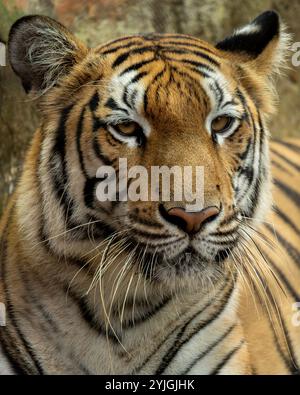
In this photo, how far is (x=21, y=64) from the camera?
2758 mm

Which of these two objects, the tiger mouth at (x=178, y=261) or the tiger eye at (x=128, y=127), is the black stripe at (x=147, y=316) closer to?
the tiger mouth at (x=178, y=261)

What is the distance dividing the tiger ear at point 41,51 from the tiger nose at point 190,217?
68cm

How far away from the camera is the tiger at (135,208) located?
253 cm

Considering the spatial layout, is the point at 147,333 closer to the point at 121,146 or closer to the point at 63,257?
the point at 63,257

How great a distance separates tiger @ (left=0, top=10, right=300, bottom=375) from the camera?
8.30 feet

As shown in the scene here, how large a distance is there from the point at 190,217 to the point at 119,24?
2.96m

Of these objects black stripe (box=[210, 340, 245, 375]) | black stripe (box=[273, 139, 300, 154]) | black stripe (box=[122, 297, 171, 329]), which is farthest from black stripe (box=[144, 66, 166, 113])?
black stripe (box=[273, 139, 300, 154])

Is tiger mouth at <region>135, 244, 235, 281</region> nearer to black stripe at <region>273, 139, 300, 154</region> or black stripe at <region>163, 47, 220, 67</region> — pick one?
black stripe at <region>163, 47, 220, 67</region>

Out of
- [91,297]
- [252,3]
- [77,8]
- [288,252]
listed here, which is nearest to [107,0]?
[77,8]

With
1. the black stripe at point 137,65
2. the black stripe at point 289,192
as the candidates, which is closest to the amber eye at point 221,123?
the black stripe at point 137,65

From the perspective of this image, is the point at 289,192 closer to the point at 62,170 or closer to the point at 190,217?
the point at 62,170

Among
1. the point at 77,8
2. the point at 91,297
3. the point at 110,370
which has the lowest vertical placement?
the point at 110,370

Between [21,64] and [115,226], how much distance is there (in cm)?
63

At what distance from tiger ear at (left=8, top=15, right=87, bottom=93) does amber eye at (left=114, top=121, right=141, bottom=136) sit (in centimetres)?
33
